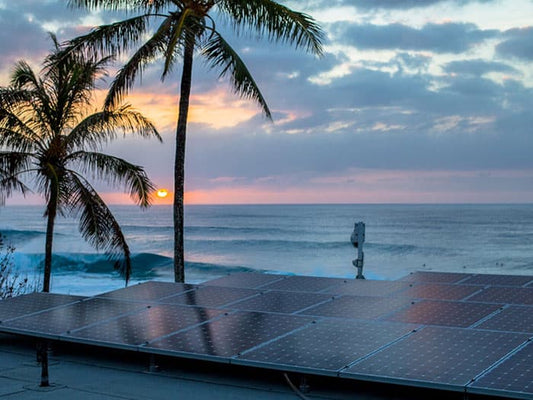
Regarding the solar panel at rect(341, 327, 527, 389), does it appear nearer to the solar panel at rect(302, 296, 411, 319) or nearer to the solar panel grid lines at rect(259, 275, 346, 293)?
the solar panel at rect(302, 296, 411, 319)

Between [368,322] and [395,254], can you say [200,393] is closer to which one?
[368,322]

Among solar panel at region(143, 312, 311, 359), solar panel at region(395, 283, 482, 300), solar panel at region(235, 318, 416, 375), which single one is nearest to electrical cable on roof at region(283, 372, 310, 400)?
solar panel at region(235, 318, 416, 375)

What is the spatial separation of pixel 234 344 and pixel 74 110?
10.6m

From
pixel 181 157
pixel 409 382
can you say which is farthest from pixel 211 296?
pixel 181 157

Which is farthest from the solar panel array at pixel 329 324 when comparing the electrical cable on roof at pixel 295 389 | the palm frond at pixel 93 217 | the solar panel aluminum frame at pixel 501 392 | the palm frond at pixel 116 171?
the palm frond at pixel 116 171

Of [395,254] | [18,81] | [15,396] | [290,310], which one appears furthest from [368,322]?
[395,254]

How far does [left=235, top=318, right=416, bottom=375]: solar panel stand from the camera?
761 centimetres

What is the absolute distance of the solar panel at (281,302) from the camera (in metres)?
9.79

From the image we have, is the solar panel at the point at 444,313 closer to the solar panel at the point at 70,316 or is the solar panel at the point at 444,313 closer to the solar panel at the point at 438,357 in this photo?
the solar panel at the point at 438,357

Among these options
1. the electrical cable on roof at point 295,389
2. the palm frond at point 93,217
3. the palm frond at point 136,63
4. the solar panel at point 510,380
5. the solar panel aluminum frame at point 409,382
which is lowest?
the electrical cable on roof at point 295,389

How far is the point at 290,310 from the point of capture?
9.62 metres

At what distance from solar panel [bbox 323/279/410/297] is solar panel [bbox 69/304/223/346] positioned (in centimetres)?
188

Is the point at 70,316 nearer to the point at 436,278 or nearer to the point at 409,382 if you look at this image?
the point at 409,382

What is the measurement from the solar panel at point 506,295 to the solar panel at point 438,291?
17 centimetres
